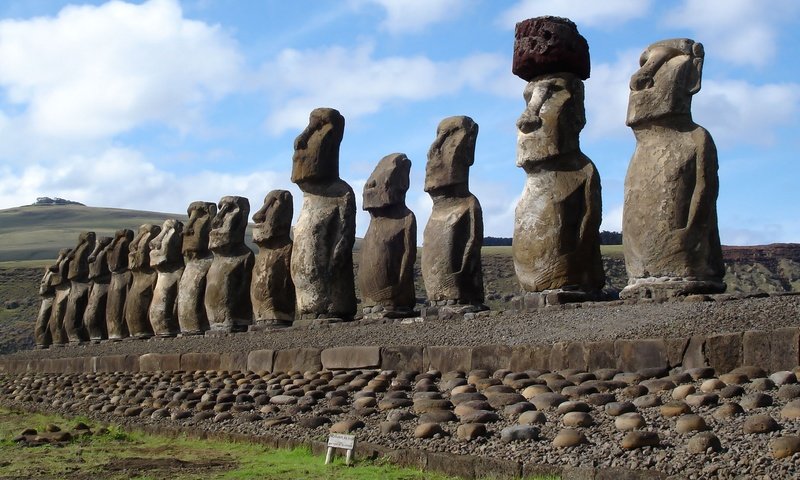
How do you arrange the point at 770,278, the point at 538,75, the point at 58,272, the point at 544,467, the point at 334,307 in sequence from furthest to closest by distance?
1. the point at 770,278
2. the point at 58,272
3. the point at 334,307
4. the point at 538,75
5. the point at 544,467

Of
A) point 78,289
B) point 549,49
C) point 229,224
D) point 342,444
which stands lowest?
point 342,444

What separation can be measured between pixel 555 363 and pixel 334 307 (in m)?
6.38

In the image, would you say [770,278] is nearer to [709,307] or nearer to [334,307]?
[334,307]

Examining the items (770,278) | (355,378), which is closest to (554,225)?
(355,378)

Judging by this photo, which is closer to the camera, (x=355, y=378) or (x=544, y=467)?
(x=544, y=467)

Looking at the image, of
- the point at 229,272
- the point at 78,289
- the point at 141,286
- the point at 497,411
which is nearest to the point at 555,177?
the point at 497,411

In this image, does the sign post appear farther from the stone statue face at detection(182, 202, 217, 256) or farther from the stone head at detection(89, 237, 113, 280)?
the stone head at detection(89, 237, 113, 280)

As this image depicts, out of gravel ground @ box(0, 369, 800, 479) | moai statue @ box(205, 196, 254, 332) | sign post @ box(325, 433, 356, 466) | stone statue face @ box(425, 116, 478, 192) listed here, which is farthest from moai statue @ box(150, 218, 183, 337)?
sign post @ box(325, 433, 356, 466)

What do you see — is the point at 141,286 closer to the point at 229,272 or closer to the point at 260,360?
the point at 229,272

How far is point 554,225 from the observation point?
1100cm

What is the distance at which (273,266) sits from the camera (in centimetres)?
1592

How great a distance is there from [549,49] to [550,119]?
80 cm

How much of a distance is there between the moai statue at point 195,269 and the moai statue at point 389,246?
185 inches

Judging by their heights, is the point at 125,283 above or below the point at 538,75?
below
